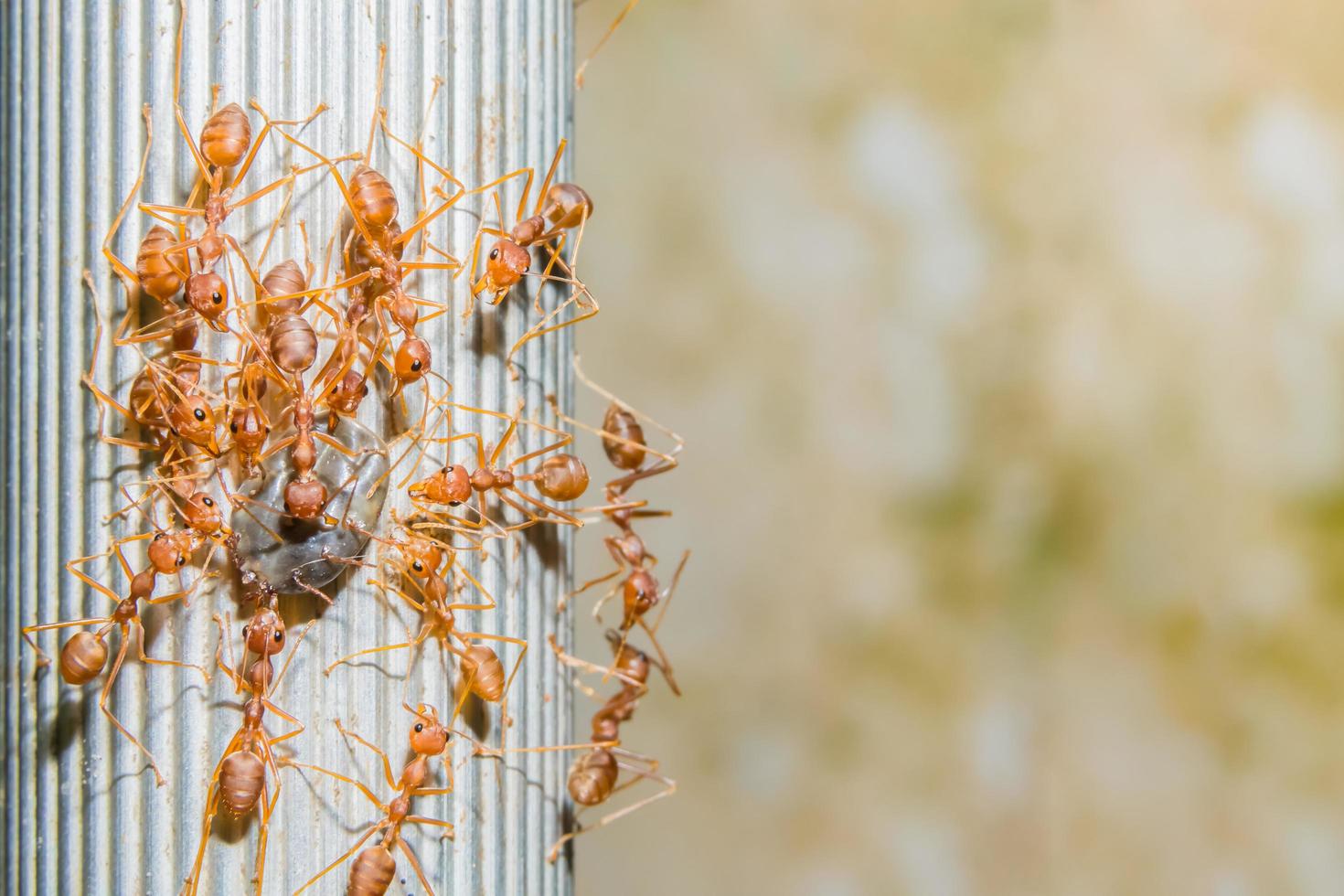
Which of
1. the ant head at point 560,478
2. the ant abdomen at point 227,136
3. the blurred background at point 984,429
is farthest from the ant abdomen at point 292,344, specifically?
the blurred background at point 984,429

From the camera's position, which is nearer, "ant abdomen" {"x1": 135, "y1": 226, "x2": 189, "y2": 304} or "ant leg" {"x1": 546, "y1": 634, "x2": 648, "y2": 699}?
"ant abdomen" {"x1": 135, "y1": 226, "x2": 189, "y2": 304}

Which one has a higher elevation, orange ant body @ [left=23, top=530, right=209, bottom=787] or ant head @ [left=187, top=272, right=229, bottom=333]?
ant head @ [left=187, top=272, right=229, bottom=333]

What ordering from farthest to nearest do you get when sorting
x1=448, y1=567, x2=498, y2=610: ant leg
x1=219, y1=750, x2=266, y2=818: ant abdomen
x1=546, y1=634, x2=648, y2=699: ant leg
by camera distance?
x1=546, y1=634, x2=648, y2=699: ant leg → x1=448, y1=567, x2=498, y2=610: ant leg → x1=219, y1=750, x2=266, y2=818: ant abdomen

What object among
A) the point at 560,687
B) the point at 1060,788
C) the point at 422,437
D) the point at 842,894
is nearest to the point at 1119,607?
the point at 1060,788

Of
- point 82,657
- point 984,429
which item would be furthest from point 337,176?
point 984,429

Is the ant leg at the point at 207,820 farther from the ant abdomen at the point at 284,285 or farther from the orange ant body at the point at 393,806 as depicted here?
the ant abdomen at the point at 284,285

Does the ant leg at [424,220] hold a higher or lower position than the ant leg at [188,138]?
lower

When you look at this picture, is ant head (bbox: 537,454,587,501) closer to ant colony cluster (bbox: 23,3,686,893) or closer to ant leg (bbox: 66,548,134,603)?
ant colony cluster (bbox: 23,3,686,893)

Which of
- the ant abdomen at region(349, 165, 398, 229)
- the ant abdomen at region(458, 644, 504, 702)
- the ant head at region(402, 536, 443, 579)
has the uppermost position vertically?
the ant abdomen at region(349, 165, 398, 229)

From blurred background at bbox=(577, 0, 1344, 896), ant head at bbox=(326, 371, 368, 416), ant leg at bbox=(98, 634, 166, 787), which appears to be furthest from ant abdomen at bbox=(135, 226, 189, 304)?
blurred background at bbox=(577, 0, 1344, 896)
